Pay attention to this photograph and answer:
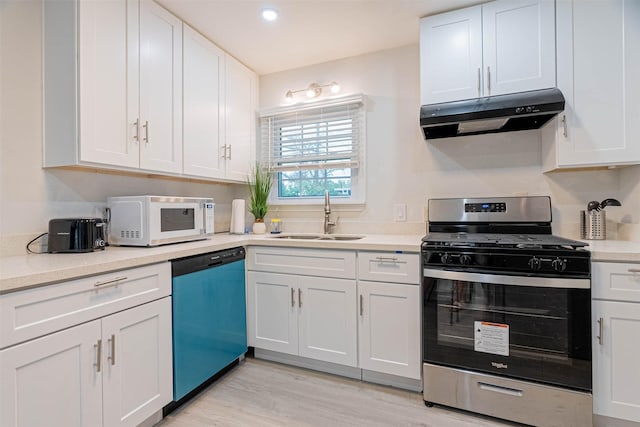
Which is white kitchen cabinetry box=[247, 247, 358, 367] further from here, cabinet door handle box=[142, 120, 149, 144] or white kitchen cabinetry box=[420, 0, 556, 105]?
white kitchen cabinetry box=[420, 0, 556, 105]

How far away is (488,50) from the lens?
1962 mm

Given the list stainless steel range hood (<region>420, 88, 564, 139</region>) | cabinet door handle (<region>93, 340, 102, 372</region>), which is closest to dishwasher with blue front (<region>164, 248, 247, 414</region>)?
cabinet door handle (<region>93, 340, 102, 372</region>)

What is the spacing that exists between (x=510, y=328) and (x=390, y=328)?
64 cm

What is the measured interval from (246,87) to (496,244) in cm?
239

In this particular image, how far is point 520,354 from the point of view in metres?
1.60

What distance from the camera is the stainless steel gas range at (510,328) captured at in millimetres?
1521

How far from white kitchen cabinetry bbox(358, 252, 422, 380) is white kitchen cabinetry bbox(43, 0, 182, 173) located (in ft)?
4.95

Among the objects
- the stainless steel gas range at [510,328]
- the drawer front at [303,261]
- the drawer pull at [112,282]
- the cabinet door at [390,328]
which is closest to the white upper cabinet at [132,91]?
the drawer pull at [112,282]

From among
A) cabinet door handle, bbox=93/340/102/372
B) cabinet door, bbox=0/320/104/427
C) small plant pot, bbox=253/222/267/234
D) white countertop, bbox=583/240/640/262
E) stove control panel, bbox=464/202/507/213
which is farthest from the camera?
small plant pot, bbox=253/222/267/234

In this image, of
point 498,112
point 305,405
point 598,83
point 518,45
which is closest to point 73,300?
point 305,405

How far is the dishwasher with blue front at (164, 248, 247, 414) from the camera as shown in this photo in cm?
171

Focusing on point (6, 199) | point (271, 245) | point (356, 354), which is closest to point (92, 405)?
point (6, 199)

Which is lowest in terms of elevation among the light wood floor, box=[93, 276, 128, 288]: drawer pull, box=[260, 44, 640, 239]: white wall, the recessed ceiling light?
the light wood floor

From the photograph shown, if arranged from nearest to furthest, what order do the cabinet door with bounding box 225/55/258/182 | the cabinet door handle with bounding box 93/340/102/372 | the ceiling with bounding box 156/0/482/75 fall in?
the cabinet door handle with bounding box 93/340/102/372 < the ceiling with bounding box 156/0/482/75 < the cabinet door with bounding box 225/55/258/182
